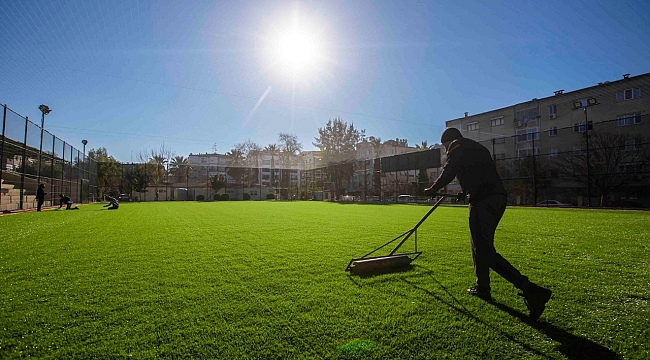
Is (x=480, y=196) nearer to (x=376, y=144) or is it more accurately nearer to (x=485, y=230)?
(x=485, y=230)

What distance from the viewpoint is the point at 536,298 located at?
8.54ft

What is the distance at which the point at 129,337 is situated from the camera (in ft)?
7.79

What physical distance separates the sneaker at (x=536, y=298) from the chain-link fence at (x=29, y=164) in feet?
62.2

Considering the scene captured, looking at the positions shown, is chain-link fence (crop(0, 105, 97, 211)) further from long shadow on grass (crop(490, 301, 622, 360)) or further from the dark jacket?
long shadow on grass (crop(490, 301, 622, 360))

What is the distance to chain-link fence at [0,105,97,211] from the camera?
14.6m

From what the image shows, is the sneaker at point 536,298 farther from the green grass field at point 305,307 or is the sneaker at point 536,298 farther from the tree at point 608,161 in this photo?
the tree at point 608,161

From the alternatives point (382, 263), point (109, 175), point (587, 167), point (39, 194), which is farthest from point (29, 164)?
point (109, 175)

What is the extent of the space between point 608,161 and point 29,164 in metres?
32.6

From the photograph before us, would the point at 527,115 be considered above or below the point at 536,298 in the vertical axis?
above

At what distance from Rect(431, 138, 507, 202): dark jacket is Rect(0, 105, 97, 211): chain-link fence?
18.2 metres

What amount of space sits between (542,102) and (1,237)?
4347cm

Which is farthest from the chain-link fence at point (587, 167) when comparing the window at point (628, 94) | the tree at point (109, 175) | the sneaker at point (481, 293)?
the tree at point (109, 175)

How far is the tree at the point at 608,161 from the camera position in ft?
64.1

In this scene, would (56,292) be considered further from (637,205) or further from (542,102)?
(542,102)
